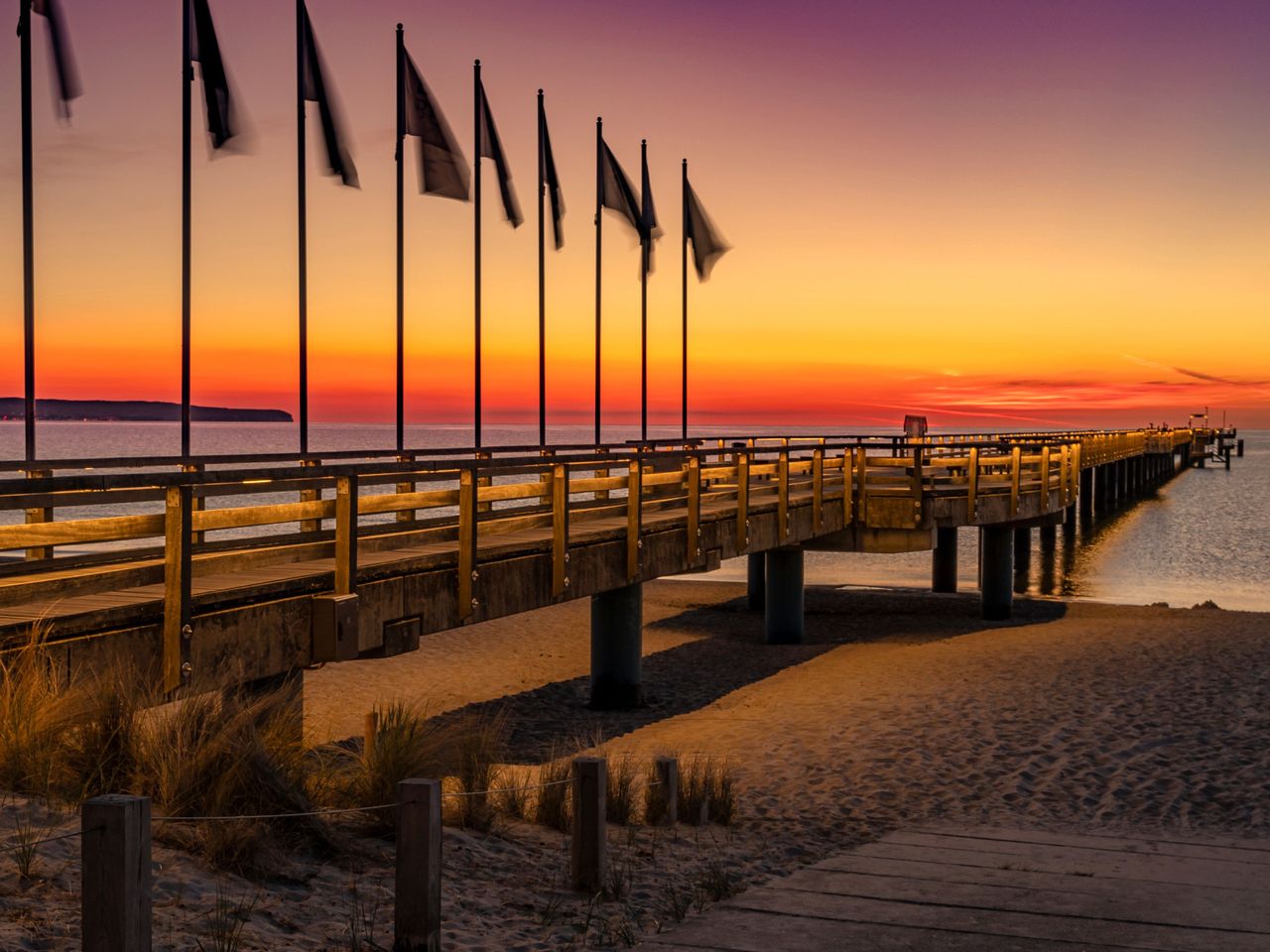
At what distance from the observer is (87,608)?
757 cm

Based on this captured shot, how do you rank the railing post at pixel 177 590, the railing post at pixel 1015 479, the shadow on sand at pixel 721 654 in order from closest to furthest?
the railing post at pixel 177 590, the shadow on sand at pixel 721 654, the railing post at pixel 1015 479

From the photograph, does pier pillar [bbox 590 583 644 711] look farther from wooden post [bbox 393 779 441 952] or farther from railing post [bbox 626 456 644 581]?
wooden post [bbox 393 779 441 952]

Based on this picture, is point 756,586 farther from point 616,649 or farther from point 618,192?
point 616,649

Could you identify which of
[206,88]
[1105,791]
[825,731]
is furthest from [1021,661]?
[206,88]

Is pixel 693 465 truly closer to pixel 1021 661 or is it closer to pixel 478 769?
pixel 1021 661

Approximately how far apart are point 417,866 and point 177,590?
3565mm

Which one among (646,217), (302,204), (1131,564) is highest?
(646,217)

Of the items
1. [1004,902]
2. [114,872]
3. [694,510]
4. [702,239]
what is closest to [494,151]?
[702,239]

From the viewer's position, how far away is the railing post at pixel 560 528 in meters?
12.6

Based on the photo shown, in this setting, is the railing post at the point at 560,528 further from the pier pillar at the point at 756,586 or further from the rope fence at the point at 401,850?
the pier pillar at the point at 756,586

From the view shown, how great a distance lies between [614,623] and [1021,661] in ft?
20.4

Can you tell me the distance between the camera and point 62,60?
16.6 metres

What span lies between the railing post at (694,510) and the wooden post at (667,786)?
7.56 m

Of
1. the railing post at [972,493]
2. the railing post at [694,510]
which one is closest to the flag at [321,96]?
the railing post at [694,510]
